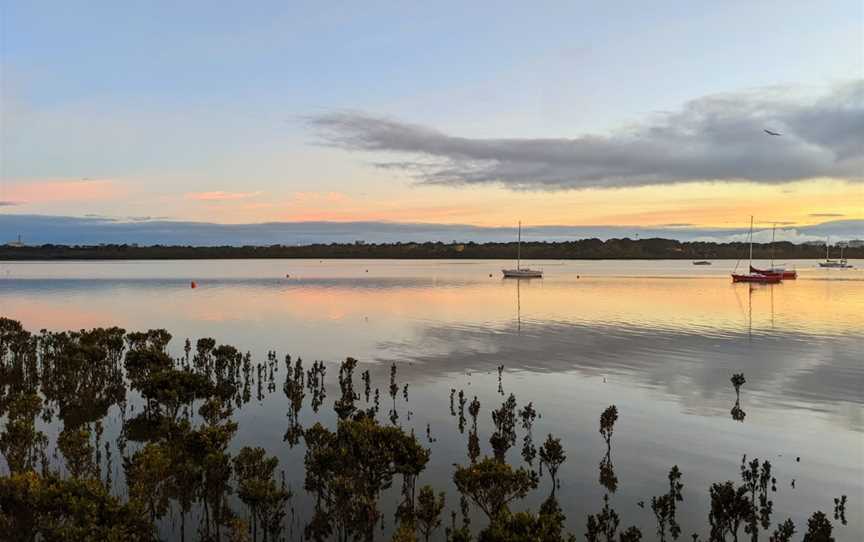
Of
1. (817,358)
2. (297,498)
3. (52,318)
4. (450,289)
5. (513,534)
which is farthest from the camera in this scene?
(450,289)

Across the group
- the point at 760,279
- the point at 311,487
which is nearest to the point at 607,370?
the point at 311,487

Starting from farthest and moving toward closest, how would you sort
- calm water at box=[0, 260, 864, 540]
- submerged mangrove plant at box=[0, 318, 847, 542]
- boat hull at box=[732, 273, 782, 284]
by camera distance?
boat hull at box=[732, 273, 782, 284] → calm water at box=[0, 260, 864, 540] → submerged mangrove plant at box=[0, 318, 847, 542]

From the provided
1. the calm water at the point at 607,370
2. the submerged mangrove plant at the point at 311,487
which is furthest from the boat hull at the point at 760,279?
the submerged mangrove plant at the point at 311,487

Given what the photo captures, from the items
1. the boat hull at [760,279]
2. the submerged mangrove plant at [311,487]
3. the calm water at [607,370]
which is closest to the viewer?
the submerged mangrove plant at [311,487]

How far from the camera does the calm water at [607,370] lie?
20.6 meters

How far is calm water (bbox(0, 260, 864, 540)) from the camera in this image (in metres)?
20.6

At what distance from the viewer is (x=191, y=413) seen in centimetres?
2827

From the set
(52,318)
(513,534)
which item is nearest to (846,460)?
(513,534)

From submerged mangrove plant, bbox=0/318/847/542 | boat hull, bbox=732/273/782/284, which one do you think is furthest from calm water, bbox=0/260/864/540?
boat hull, bbox=732/273/782/284

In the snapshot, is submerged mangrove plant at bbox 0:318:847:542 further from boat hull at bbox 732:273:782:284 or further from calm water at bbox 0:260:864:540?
boat hull at bbox 732:273:782:284

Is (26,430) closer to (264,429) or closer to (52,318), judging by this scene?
(264,429)

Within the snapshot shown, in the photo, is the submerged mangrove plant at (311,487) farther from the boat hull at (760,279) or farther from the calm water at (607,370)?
the boat hull at (760,279)

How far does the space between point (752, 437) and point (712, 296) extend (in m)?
82.3

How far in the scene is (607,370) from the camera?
37.6 metres
